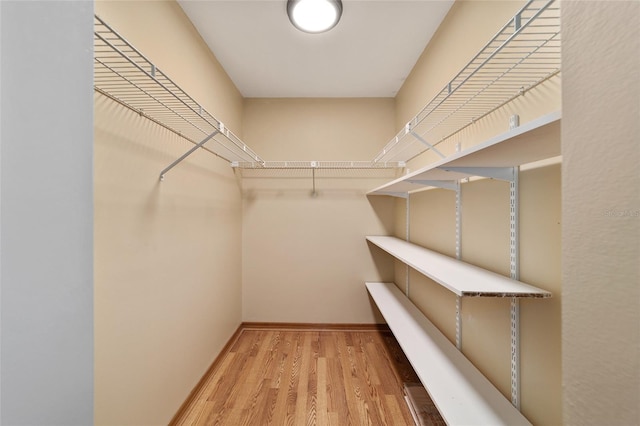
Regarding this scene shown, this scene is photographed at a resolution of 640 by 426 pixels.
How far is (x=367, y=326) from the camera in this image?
2.45 meters

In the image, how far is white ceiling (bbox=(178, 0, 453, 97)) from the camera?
141 centimetres

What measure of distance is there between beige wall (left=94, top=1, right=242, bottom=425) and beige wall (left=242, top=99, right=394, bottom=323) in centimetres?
57

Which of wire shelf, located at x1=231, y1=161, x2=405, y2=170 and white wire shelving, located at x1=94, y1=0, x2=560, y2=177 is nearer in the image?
white wire shelving, located at x1=94, y1=0, x2=560, y2=177

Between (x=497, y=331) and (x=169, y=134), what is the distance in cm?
180

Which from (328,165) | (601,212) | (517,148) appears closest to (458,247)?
(517,148)

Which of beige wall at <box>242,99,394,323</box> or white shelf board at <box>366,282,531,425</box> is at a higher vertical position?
beige wall at <box>242,99,394,323</box>

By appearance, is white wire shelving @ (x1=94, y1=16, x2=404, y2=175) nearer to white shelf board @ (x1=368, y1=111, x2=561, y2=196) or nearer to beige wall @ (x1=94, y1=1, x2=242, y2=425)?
beige wall @ (x1=94, y1=1, x2=242, y2=425)

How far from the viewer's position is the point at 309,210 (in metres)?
2.49

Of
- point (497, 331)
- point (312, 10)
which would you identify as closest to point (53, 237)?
point (497, 331)

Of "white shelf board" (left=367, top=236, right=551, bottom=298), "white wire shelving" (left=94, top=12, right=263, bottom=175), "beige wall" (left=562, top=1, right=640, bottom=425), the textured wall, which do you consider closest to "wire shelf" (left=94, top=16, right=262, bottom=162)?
"white wire shelving" (left=94, top=12, right=263, bottom=175)

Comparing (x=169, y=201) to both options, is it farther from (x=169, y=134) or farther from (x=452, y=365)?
(x=452, y=365)

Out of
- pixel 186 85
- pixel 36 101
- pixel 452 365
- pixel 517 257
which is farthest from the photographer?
pixel 186 85

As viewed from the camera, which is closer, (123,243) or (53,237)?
(53,237)

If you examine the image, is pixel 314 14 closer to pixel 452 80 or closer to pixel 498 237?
pixel 452 80
